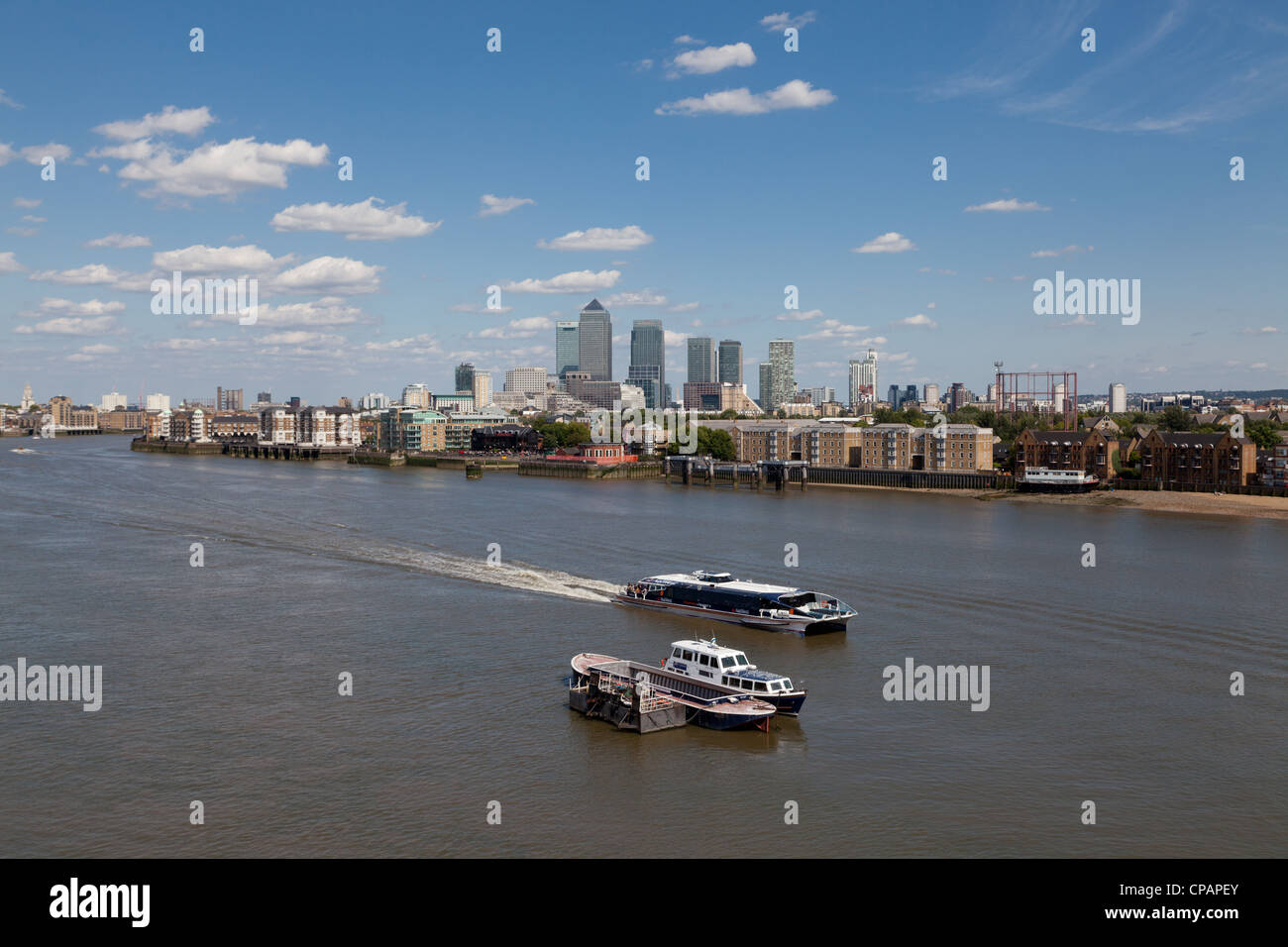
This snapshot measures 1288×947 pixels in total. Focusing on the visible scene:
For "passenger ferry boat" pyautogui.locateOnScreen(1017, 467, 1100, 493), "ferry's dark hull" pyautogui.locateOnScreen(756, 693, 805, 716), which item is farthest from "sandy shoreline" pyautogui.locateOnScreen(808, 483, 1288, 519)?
"ferry's dark hull" pyautogui.locateOnScreen(756, 693, 805, 716)

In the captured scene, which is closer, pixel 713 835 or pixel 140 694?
pixel 713 835

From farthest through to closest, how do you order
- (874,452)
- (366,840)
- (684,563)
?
(874,452)
(684,563)
(366,840)

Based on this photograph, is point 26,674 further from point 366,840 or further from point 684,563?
point 684,563

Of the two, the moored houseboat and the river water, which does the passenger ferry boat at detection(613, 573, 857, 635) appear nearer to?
the river water

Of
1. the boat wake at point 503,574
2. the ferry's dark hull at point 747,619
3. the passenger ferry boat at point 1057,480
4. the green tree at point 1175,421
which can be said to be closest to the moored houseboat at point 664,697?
the ferry's dark hull at point 747,619
